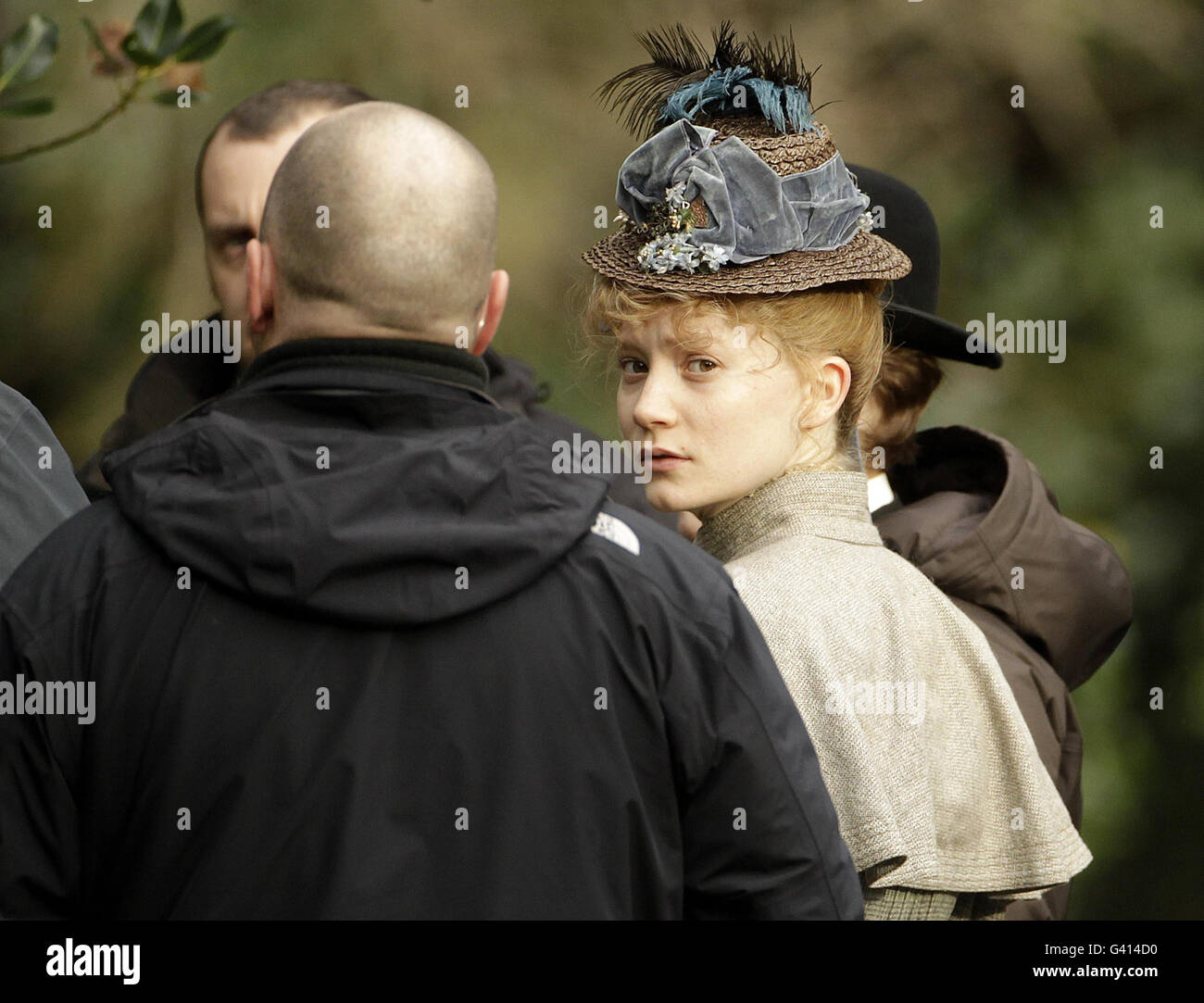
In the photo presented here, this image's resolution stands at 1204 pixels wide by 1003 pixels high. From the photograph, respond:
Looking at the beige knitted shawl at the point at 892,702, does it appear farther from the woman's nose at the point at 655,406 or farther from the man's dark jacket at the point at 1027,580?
the man's dark jacket at the point at 1027,580

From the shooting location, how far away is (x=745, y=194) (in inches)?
85.9

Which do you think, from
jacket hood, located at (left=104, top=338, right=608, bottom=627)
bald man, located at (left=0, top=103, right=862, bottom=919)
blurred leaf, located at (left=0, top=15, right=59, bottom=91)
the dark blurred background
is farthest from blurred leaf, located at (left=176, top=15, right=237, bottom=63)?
the dark blurred background

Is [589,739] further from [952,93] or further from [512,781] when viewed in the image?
[952,93]

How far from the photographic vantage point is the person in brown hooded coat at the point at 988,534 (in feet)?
8.05

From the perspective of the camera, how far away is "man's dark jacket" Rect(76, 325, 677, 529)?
10.5ft

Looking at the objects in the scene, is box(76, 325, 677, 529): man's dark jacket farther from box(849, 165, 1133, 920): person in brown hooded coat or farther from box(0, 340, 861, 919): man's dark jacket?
box(0, 340, 861, 919): man's dark jacket

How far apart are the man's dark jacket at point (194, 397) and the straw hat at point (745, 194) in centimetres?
94

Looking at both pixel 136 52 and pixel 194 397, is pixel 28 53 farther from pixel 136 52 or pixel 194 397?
pixel 194 397

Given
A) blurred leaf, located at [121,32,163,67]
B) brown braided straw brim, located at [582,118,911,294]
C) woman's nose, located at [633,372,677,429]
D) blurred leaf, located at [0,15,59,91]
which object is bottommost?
woman's nose, located at [633,372,677,429]

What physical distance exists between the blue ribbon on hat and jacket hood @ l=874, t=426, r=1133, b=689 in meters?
0.51

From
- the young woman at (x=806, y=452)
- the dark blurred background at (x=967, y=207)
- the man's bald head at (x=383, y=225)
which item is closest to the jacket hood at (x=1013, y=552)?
the young woman at (x=806, y=452)

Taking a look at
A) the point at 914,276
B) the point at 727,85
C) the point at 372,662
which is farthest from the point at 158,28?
the point at 914,276

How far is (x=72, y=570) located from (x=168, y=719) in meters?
0.17

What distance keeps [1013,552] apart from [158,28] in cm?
142
